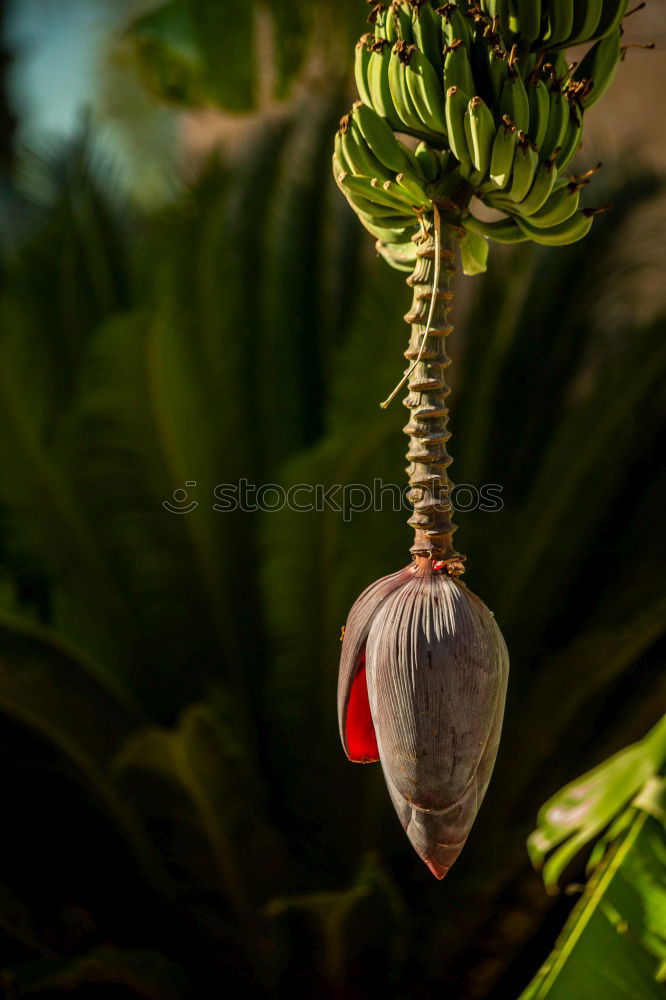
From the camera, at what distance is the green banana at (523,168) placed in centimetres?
46

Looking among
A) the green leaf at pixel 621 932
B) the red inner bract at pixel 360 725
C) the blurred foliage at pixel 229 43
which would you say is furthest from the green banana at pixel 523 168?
the blurred foliage at pixel 229 43

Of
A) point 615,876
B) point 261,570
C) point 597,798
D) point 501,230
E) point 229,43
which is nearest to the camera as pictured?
point 501,230

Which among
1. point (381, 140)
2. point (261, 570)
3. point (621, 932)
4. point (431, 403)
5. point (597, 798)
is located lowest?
point (261, 570)

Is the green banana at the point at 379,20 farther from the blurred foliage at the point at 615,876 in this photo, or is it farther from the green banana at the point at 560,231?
the blurred foliage at the point at 615,876

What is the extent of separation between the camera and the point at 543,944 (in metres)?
2.38

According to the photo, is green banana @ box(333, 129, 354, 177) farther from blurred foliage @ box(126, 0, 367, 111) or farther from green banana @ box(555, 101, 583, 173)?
blurred foliage @ box(126, 0, 367, 111)

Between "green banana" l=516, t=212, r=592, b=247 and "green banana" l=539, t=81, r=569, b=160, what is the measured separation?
0.04 meters

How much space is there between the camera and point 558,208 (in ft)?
1.67

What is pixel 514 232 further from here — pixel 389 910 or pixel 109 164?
pixel 109 164

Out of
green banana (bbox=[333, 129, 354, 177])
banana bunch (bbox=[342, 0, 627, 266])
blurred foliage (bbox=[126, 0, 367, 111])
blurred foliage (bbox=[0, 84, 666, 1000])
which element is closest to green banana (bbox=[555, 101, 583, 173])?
banana bunch (bbox=[342, 0, 627, 266])

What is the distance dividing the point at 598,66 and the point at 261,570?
5.31 feet

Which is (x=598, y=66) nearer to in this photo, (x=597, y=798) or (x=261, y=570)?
(x=597, y=798)

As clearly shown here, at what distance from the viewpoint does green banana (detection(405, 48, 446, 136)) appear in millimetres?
478

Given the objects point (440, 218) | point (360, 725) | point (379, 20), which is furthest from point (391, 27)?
point (360, 725)
